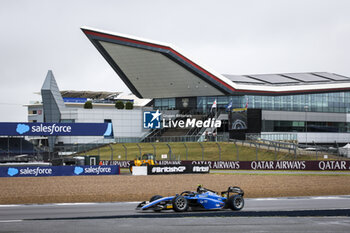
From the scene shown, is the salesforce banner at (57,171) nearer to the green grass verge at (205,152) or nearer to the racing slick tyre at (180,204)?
the green grass verge at (205,152)

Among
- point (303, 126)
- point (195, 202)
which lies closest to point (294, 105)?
point (303, 126)

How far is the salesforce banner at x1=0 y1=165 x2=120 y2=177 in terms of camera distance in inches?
1508

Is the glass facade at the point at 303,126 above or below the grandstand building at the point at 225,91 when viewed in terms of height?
below

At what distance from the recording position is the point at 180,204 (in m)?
17.3

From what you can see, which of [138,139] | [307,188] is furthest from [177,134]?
[307,188]

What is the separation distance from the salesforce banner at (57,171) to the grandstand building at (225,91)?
40422mm

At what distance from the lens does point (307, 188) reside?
2892 centimetres

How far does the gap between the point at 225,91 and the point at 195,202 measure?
67.7 meters

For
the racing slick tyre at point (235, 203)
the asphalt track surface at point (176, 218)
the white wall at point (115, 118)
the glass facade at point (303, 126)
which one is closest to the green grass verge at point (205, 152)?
the white wall at point (115, 118)

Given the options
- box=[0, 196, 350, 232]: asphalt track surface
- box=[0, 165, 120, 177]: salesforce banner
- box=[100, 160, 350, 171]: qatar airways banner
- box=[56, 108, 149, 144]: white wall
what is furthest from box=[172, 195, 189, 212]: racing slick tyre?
box=[56, 108, 149, 144]: white wall

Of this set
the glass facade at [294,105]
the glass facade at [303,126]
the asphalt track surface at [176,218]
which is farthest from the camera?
the glass facade at [294,105]

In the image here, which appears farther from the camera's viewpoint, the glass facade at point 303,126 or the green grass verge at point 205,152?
the glass facade at point 303,126

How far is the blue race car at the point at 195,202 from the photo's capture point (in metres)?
17.3

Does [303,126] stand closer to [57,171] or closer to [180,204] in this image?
[57,171]
